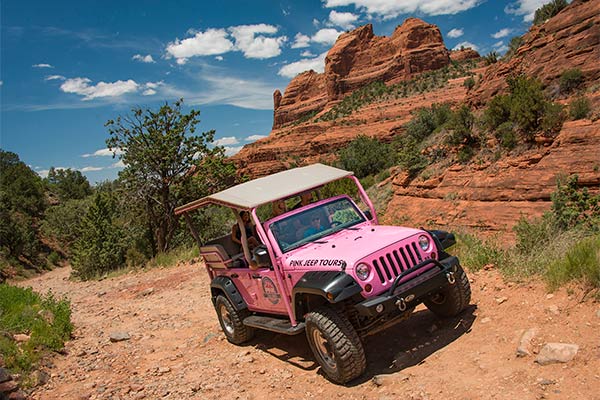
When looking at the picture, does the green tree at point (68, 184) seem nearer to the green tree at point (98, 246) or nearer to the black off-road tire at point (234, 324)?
the green tree at point (98, 246)

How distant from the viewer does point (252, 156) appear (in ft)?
251

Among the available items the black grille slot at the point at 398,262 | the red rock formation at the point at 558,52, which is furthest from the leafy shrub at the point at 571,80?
the black grille slot at the point at 398,262

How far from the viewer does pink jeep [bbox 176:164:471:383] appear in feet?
15.0

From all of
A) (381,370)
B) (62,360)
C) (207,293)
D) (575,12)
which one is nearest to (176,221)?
(207,293)

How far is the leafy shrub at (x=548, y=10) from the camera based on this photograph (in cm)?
2639

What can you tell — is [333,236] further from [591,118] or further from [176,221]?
[176,221]

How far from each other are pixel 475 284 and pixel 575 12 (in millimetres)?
21399

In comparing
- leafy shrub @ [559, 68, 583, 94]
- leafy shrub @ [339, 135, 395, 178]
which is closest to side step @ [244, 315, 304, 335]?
leafy shrub @ [559, 68, 583, 94]

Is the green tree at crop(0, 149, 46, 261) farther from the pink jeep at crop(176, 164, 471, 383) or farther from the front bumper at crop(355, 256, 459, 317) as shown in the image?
the front bumper at crop(355, 256, 459, 317)

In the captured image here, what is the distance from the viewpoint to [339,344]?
178 inches

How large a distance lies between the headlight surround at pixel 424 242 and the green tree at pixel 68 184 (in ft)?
240

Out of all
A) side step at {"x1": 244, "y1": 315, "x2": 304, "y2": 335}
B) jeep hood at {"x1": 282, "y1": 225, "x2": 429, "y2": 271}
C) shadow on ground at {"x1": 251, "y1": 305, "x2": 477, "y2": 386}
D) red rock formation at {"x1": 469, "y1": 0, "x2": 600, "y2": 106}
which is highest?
red rock formation at {"x1": 469, "y1": 0, "x2": 600, "y2": 106}

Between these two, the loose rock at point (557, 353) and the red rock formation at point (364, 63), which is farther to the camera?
the red rock formation at point (364, 63)

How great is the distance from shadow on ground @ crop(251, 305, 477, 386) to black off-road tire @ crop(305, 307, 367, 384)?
223 millimetres
